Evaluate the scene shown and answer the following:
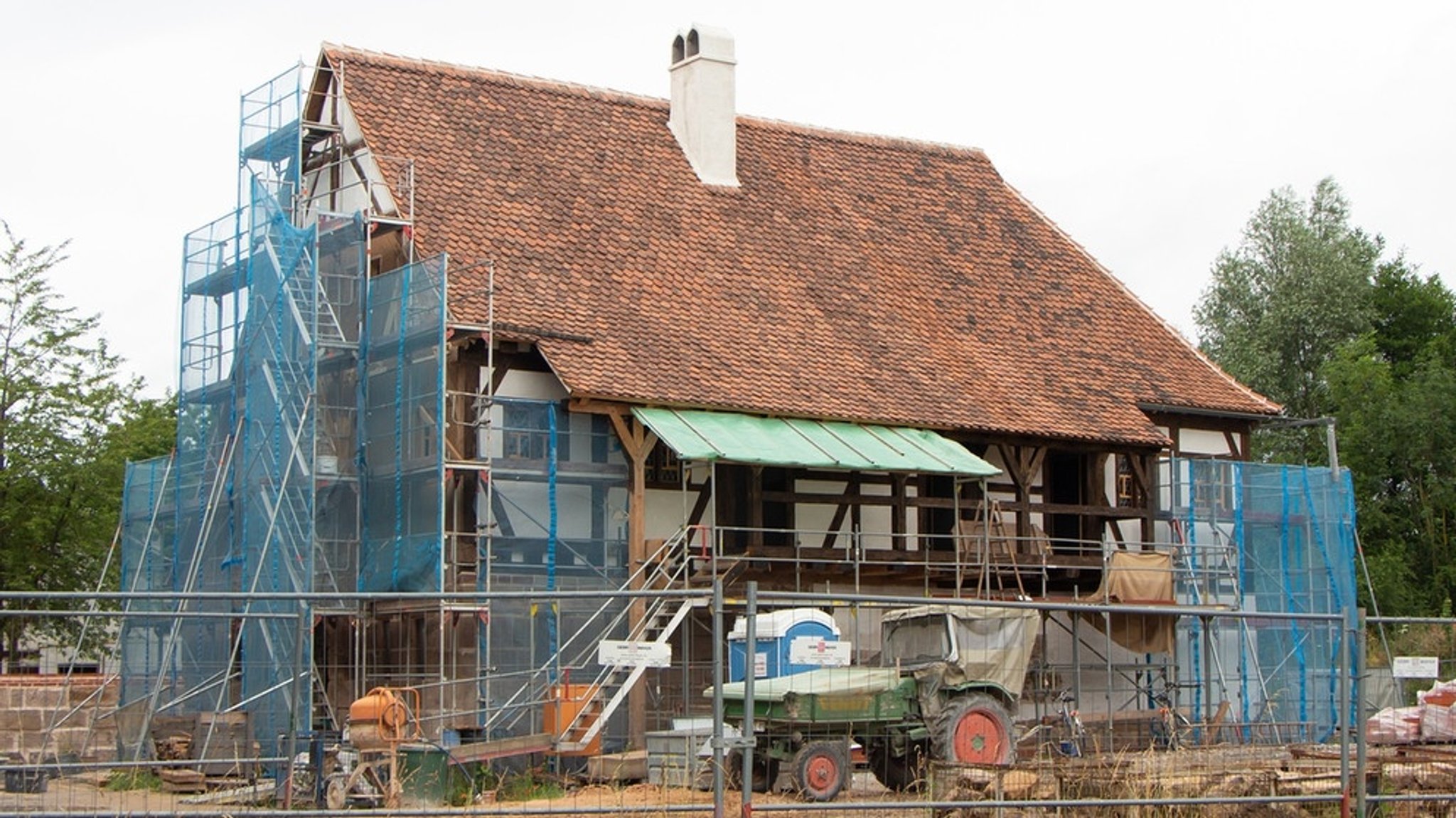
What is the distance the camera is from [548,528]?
27.8 metres

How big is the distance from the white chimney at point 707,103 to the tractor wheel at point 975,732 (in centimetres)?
1465

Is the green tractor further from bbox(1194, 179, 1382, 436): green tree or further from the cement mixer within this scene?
bbox(1194, 179, 1382, 436): green tree

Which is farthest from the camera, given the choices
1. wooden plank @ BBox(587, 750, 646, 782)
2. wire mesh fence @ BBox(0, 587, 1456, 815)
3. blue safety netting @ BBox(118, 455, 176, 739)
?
blue safety netting @ BBox(118, 455, 176, 739)

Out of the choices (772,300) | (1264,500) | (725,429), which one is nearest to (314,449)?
(725,429)

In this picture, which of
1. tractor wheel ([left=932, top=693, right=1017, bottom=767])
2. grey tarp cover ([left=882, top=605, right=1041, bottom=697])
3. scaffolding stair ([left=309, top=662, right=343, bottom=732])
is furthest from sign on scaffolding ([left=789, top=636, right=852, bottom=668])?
scaffolding stair ([left=309, top=662, right=343, bottom=732])

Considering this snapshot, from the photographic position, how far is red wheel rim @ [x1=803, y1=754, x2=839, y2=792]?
1773 cm

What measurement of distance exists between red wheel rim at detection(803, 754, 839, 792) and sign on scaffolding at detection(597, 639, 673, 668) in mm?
3101

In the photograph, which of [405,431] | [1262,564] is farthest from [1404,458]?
[405,431]

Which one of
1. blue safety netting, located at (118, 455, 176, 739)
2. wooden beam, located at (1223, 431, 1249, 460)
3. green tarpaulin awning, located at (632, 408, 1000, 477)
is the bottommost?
blue safety netting, located at (118, 455, 176, 739)

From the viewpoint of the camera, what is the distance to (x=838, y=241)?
3431cm

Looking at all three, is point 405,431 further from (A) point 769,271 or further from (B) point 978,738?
(B) point 978,738

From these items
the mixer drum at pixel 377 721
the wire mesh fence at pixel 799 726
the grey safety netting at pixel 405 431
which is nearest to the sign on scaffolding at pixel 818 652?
the wire mesh fence at pixel 799 726

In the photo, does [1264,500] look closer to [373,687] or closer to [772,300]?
[772,300]

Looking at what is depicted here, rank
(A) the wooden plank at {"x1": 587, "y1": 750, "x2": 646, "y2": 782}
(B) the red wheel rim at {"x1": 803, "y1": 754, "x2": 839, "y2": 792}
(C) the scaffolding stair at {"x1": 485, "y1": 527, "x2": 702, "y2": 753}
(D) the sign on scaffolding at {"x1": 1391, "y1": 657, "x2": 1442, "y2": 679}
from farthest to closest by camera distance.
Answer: (C) the scaffolding stair at {"x1": 485, "y1": 527, "x2": 702, "y2": 753}
(A) the wooden plank at {"x1": 587, "y1": 750, "x2": 646, "y2": 782}
(B) the red wheel rim at {"x1": 803, "y1": 754, "x2": 839, "y2": 792}
(D) the sign on scaffolding at {"x1": 1391, "y1": 657, "x2": 1442, "y2": 679}
